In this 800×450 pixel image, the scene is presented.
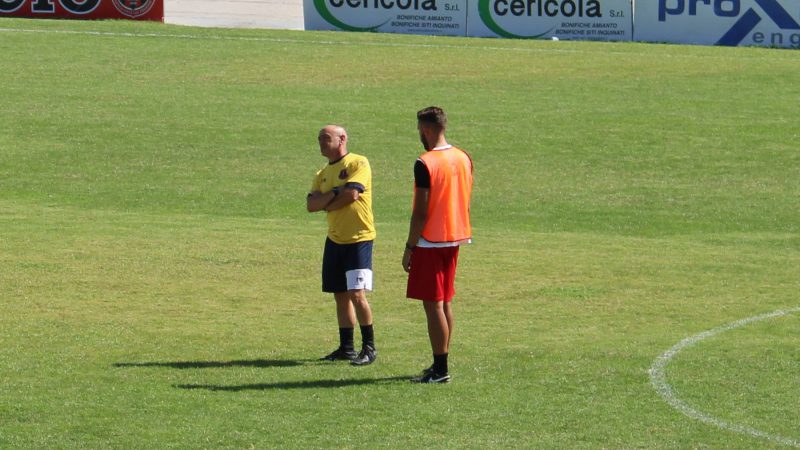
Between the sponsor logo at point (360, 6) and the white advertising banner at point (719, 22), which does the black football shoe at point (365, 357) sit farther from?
the sponsor logo at point (360, 6)

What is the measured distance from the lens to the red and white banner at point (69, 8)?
40344 millimetres

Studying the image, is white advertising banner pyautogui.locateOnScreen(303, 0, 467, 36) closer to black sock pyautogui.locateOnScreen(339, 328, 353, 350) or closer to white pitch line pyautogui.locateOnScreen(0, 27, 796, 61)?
white pitch line pyautogui.locateOnScreen(0, 27, 796, 61)

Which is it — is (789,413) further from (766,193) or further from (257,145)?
(257,145)

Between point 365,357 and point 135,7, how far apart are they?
30771 millimetres

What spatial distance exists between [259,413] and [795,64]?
1109 inches

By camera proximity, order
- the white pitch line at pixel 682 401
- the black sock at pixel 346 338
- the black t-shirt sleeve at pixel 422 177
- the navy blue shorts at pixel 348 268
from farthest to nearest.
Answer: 1. the black sock at pixel 346 338
2. the navy blue shorts at pixel 348 268
3. the black t-shirt sleeve at pixel 422 177
4. the white pitch line at pixel 682 401

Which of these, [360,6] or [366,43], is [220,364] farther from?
[360,6]

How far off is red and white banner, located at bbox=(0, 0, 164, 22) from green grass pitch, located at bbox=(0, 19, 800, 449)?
545 millimetres

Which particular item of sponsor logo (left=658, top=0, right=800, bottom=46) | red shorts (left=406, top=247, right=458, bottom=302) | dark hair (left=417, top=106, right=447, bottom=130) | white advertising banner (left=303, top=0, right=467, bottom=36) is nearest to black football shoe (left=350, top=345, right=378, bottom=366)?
red shorts (left=406, top=247, right=458, bottom=302)

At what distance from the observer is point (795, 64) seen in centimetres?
3562

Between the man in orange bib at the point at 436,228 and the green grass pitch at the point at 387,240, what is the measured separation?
1.80ft

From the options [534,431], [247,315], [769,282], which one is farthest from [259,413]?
[769,282]

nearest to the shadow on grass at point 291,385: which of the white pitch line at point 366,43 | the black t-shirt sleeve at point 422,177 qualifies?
the black t-shirt sleeve at point 422,177

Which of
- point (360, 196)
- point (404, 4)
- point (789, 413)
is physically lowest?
point (789, 413)
